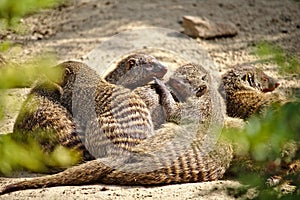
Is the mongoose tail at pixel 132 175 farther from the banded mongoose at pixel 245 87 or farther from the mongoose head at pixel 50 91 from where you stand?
the banded mongoose at pixel 245 87

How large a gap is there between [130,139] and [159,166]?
0.25 metres

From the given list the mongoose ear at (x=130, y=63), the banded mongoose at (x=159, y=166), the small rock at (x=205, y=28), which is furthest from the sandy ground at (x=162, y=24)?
the banded mongoose at (x=159, y=166)

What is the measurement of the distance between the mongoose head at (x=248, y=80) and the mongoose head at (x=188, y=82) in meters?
0.25

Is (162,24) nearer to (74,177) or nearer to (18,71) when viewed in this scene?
(74,177)

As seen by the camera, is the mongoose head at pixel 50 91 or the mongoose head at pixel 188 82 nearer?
the mongoose head at pixel 50 91

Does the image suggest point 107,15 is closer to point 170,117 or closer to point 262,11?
point 262,11

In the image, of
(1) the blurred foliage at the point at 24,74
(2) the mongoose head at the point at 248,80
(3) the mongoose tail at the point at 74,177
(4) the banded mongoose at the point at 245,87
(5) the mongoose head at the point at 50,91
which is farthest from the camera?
(2) the mongoose head at the point at 248,80

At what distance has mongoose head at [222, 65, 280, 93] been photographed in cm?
470

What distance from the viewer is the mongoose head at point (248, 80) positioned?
15.4 ft

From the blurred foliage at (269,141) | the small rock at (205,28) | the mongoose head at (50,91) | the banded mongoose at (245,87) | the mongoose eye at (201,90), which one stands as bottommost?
the banded mongoose at (245,87)

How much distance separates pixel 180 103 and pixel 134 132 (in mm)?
781

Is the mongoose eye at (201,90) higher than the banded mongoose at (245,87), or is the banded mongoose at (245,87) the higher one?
the mongoose eye at (201,90)

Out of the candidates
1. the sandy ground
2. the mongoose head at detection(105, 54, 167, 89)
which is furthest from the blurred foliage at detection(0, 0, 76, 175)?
the sandy ground

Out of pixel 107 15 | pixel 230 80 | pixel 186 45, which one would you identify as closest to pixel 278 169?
pixel 230 80
